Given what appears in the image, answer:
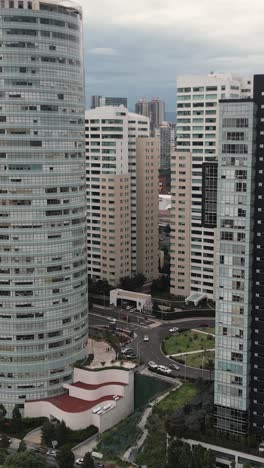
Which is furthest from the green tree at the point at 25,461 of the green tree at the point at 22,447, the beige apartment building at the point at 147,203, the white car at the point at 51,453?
the beige apartment building at the point at 147,203

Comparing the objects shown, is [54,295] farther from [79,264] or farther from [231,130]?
[231,130]

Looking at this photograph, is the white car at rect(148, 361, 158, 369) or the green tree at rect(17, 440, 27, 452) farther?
the white car at rect(148, 361, 158, 369)

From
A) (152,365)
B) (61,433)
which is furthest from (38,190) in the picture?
(152,365)

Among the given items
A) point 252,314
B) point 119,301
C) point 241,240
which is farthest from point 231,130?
point 119,301

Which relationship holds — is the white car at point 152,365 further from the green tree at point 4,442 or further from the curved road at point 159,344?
the green tree at point 4,442

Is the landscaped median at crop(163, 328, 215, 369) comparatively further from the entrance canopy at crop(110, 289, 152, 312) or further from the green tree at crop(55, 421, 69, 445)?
the green tree at crop(55, 421, 69, 445)

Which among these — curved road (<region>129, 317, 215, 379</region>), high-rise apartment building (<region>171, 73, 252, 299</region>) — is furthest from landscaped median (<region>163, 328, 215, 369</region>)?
high-rise apartment building (<region>171, 73, 252, 299</region>)
